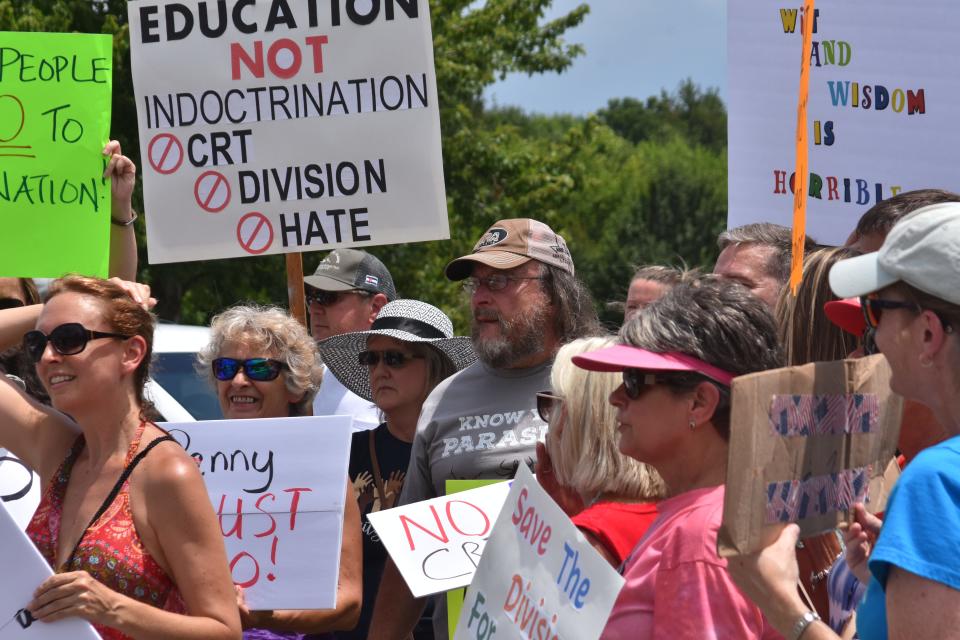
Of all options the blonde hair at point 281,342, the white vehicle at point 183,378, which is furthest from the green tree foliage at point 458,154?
the blonde hair at point 281,342

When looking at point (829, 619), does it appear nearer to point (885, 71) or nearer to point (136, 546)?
point (136, 546)

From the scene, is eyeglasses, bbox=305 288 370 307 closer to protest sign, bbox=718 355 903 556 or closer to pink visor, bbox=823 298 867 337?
pink visor, bbox=823 298 867 337

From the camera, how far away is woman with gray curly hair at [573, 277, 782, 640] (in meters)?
2.45

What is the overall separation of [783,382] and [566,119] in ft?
228

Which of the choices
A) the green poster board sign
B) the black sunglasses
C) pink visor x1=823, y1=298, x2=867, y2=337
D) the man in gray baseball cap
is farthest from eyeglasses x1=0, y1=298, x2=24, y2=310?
pink visor x1=823, y1=298, x2=867, y2=337

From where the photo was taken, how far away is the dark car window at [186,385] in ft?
23.2

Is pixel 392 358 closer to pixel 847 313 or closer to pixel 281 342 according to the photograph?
pixel 281 342

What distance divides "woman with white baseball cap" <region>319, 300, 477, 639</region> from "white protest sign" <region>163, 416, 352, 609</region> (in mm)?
501

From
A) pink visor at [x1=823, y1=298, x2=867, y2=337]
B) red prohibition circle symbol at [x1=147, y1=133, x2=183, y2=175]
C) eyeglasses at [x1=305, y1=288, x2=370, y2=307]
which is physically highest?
red prohibition circle symbol at [x1=147, y1=133, x2=183, y2=175]

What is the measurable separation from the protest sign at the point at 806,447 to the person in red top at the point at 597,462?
21.8 inches

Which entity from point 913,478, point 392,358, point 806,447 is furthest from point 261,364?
point 913,478

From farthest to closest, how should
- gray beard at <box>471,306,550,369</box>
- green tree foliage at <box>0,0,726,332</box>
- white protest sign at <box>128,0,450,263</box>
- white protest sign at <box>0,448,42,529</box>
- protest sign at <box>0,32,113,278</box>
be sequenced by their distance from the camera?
1. green tree foliage at <box>0,0,726,332</box>
2. white protest sign at <box>128,0,450,263</box>
3. protest sign at <box>0,32,113,278</box>
4. gray beard at <box>471,306,550,369</box>
5. white protest sign at <box>0,448,42,529</box>

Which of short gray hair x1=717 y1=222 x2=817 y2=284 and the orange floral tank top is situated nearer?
the orange floral tank top

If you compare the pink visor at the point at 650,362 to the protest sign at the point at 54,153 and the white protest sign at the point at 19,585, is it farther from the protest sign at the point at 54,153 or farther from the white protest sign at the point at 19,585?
the protest sign at the point at 54,153
